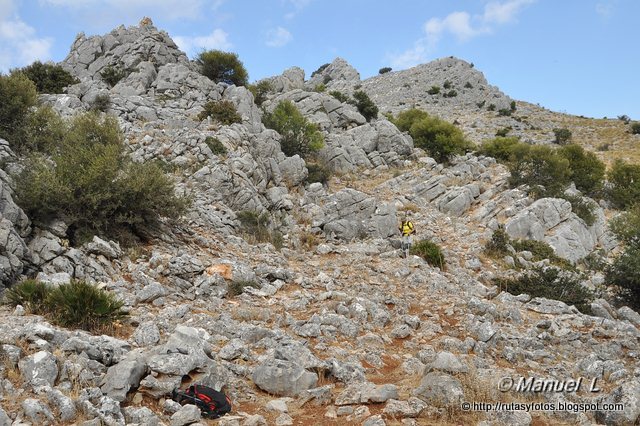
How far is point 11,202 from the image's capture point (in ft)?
37.6

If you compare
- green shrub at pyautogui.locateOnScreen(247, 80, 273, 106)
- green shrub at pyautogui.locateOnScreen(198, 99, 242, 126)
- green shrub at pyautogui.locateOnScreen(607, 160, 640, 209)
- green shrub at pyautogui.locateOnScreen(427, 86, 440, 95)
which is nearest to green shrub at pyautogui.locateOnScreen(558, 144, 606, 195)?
green shrub at pyautogui.locateOnScreen(607, 160, 640, 209)

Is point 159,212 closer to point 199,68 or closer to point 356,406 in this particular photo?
point 356,406

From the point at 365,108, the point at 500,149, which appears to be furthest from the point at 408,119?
the point at 500,149

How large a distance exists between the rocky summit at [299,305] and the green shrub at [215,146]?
0.09 m

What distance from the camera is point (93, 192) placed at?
43.1 feet

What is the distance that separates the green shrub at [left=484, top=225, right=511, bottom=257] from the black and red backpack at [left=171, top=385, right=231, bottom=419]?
15.2 meters

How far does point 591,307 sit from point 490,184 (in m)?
15.0

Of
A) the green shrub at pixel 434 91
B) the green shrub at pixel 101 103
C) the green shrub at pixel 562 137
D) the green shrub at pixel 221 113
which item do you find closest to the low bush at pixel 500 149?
the green shrub at pixel 562 137

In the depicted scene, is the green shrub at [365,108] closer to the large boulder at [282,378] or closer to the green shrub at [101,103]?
the green shrub at [101,103]

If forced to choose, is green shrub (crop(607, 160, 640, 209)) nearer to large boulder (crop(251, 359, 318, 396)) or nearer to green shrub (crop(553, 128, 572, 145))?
green shrub (crop(553, 128, 572, 145))

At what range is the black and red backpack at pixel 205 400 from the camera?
6383 mm

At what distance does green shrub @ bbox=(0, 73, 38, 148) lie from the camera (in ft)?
54.9

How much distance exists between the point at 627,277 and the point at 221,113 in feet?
67.9

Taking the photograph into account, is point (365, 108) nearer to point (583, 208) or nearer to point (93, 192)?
point (583, 208)
